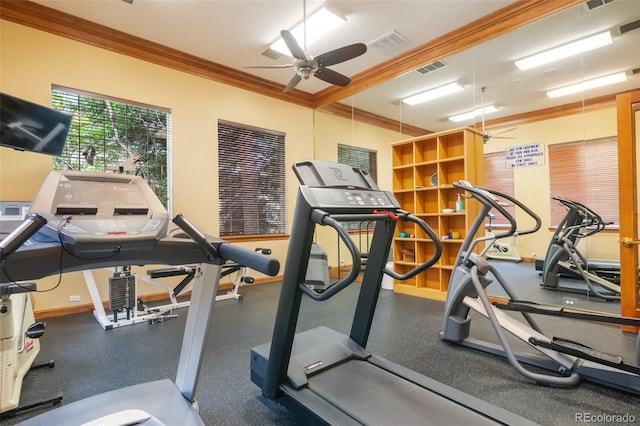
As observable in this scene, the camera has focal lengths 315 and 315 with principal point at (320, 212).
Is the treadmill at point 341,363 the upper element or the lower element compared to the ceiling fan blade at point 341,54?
lower

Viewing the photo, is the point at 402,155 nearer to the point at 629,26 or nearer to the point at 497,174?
the point at 497,174

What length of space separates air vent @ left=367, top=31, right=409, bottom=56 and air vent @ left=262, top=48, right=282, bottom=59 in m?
1.40

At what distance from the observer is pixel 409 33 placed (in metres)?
4.45

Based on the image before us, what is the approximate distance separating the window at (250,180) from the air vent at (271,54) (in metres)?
1.28

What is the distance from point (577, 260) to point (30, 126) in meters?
5.83

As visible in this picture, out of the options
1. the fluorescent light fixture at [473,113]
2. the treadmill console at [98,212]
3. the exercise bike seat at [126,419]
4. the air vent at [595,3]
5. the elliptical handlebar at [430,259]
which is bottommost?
the exercise bike seat at [126,419]

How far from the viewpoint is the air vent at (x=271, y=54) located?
190 inches

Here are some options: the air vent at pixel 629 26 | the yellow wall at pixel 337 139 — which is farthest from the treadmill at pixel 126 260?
the air vent at pixel 629 26

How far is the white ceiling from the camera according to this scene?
3793 mm

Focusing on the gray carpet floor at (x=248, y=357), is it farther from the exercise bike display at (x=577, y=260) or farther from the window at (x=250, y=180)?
the window at (x=250, y=180)

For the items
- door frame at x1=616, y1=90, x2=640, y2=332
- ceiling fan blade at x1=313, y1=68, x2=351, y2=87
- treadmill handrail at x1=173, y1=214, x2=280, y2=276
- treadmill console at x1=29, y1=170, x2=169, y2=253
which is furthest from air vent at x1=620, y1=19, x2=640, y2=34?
treadmill console at x1=29, y1=170, x2=169, y2=253

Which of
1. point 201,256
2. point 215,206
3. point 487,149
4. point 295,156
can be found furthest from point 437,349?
point 295,156

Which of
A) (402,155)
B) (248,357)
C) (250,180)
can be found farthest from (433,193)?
(248,357)

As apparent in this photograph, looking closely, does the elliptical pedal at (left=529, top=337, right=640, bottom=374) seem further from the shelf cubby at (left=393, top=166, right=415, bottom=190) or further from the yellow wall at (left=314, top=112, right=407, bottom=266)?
the yellow wall at (left=314, top=112, right=407, bottom=266)
